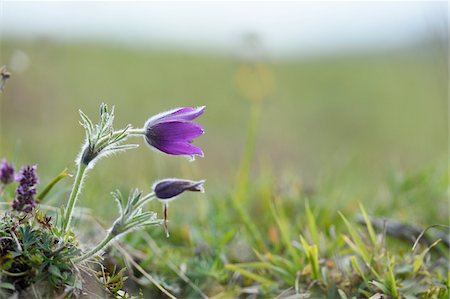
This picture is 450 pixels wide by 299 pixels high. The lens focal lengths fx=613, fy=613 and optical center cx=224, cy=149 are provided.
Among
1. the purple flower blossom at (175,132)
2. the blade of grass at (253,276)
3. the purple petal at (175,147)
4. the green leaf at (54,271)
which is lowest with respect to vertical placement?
the blade of grass at (253,276)

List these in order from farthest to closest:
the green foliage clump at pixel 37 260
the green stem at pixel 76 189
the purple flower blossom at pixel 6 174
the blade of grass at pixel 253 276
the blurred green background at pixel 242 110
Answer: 1. the blurred green background at pixel 242 110
2. the blade of grass at pixel 253 276
3. the purple flower blossom at pixel 6 174
4. the green stem at pixel 76 189
5. the green foliage clump at pixel 37 260

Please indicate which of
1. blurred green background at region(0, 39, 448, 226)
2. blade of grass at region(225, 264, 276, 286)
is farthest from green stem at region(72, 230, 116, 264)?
blurred green background at region(0, 39, 448, 226)

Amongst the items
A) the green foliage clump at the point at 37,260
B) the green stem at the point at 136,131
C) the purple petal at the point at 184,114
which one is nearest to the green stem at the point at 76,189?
the green foliage clump at the point at 37,260

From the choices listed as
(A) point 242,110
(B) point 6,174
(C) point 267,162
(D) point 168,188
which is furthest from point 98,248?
(A) point 242,110

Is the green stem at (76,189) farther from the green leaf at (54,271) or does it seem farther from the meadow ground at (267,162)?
the meadow ground at (267,162)

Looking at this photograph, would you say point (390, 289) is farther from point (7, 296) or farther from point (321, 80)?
point (321, 80)
